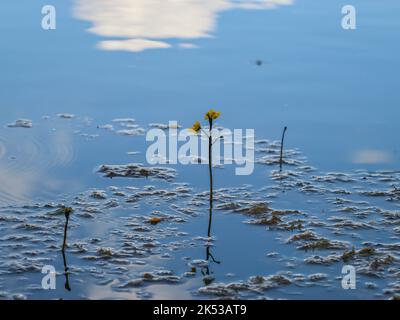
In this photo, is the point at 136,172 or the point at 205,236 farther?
the point at 136,172

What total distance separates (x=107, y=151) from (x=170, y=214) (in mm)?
1500

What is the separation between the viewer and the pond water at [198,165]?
18.0ft

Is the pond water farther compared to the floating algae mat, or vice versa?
the pond water

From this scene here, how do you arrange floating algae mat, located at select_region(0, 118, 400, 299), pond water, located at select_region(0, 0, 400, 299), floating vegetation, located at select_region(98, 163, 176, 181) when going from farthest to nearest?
1. floating vegetation, located at select_region(98, 163, 176, 181)
2. pond water, located at select_region(0, 0, 400, 299)
3. floating algae mat, located at select_region(0, 118, 400, 299)

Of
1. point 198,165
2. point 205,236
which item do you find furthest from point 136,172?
point 205,236

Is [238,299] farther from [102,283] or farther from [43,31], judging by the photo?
[43,31]

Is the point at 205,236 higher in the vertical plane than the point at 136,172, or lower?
lower

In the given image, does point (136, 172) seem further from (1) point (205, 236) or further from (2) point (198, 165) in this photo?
(1) point (205, 236)

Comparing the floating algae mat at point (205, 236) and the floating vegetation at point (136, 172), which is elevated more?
the floating vegetation at point (136, 172)

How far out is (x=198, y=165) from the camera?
24.2 feet

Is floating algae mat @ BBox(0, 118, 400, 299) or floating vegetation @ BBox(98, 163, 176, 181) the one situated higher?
floating vegetation @ BBox(98, 163, 176, 181)

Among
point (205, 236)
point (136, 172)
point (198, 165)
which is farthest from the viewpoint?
point (198, 165)

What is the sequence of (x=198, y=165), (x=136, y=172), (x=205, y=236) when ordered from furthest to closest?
1. (x=198, y=165)
2. (x=136, y=172)
3. (x=205, y=236)

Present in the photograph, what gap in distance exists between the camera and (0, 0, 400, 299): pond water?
550 cm
